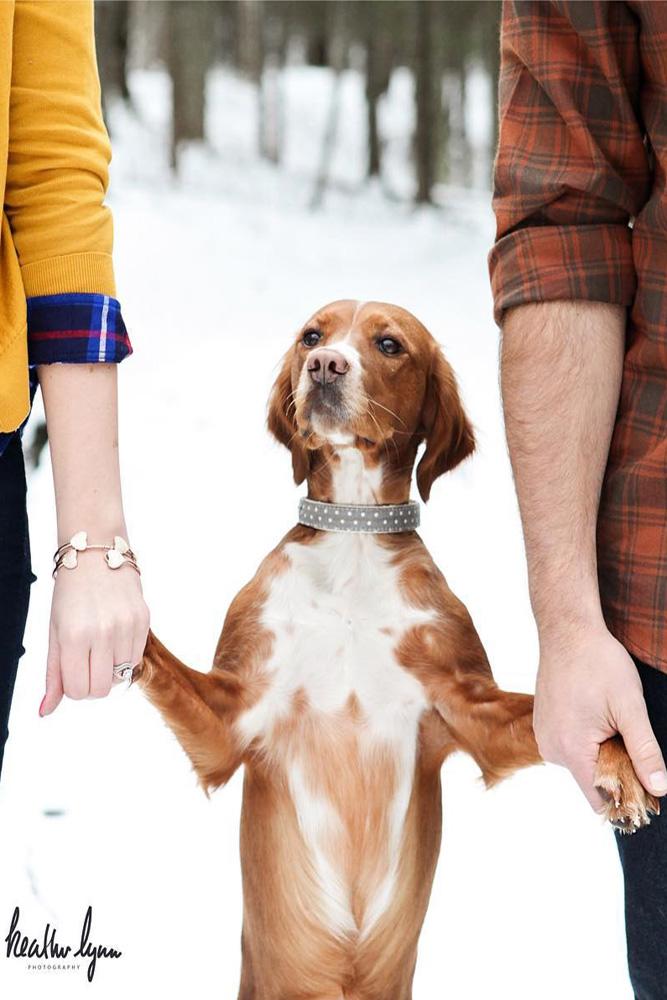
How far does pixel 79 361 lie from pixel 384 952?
952mm

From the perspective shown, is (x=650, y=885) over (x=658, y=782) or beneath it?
beneath

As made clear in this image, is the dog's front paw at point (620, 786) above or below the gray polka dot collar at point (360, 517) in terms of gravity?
below

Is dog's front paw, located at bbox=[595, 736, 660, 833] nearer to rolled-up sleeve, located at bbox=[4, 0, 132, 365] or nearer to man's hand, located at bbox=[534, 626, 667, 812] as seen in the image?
man's hand, located at bbox=[534, 626, 667, 812]

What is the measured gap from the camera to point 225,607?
2.32 metres

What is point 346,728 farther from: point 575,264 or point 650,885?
point 575,264

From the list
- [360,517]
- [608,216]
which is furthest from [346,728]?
[608,216]

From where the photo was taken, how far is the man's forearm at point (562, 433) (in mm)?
1161

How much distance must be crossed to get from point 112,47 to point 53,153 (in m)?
3.00

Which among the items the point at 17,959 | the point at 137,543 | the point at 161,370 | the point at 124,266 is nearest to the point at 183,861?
the point at 17,959

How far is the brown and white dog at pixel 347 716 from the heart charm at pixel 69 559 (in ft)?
1.74

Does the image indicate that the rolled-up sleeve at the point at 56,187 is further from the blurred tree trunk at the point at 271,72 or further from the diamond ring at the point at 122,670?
the blurred tree trunk at the point at 271,72

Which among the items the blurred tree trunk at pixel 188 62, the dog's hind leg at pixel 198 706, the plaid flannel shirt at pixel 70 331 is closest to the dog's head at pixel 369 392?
the dog's hind leg at pixel 198 706

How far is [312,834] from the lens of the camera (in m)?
1.62

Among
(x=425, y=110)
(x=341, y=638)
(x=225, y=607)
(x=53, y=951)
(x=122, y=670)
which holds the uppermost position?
(x=425, y=110)
